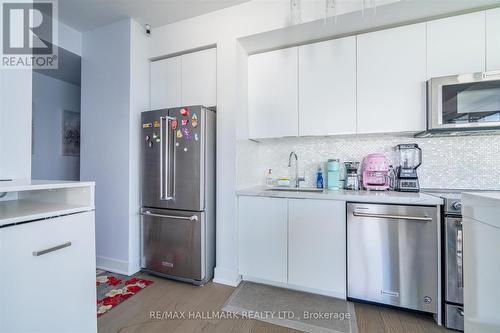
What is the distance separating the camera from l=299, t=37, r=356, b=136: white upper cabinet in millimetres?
1941

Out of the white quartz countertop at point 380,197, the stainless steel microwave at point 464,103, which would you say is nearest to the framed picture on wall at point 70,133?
the white quartz countertop at point 380,197

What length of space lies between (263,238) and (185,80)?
185cm

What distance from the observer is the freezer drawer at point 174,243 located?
2.02 meters

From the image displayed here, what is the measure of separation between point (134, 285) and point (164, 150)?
132cm

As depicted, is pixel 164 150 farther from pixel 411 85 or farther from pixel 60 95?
pixel 60 95

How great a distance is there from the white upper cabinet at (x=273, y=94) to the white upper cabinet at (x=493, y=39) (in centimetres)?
144

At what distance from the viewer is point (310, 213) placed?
1794 millimetres

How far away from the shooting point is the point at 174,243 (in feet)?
6.89

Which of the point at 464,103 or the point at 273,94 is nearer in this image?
the point at 464,103

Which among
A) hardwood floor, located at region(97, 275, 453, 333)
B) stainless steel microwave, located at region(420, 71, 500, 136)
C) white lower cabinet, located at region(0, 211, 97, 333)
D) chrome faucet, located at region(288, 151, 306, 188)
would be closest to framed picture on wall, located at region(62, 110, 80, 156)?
hardwood floor, located at region(97, 275, 453, 333)

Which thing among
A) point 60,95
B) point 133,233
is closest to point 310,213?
point 133,233

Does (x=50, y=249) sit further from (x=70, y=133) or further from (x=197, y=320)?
(x=70, y=133)

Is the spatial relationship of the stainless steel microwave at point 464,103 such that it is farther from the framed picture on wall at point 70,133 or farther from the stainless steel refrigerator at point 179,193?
the framed picture on wall at point 70,133

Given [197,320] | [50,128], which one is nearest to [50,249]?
[197,320]
